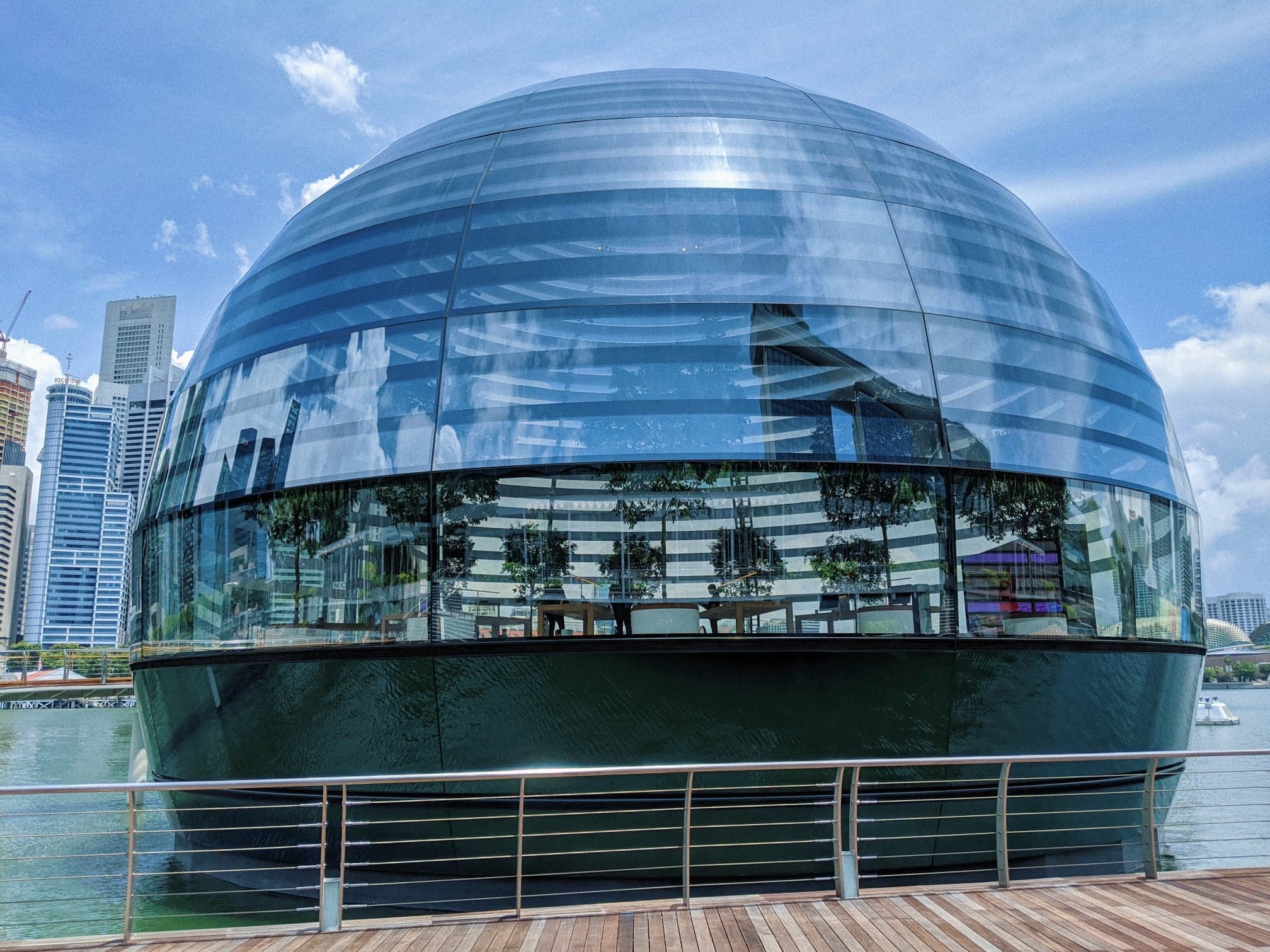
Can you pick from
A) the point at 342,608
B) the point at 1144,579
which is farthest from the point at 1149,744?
the point at 342,608

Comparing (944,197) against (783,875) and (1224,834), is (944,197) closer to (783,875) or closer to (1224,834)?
(783,875)

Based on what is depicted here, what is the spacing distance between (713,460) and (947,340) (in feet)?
8.63

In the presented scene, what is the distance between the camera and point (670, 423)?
799cm

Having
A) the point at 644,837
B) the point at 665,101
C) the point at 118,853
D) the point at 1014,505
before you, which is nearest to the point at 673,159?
the point at 665,101

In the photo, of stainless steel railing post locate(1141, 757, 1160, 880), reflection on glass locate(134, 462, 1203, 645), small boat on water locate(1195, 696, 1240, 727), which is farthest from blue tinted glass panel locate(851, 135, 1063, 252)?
small boat on water locate(1195, 696, 1240, 727)

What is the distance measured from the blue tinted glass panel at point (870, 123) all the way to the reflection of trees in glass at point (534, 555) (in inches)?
242

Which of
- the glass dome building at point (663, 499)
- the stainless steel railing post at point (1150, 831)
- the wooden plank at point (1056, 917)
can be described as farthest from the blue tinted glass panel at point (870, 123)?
the wooden plank at point (1056, 917)

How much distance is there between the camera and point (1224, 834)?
1368cm

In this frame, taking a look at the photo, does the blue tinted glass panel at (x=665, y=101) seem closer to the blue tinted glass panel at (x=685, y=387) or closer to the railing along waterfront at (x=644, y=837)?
the blue tinted glass panel at (x=685, y=387)

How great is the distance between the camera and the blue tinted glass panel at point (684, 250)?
869cm

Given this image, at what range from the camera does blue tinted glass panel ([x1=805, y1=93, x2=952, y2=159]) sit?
1107 centimetres

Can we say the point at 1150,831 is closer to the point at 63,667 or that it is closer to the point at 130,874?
the point at 130,874

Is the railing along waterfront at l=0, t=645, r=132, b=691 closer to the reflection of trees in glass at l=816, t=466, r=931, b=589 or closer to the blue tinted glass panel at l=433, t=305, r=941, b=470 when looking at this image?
the blue tinted glass panel at l=433, t=305, r=941, b=470

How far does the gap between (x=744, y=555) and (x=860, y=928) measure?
3.31m
